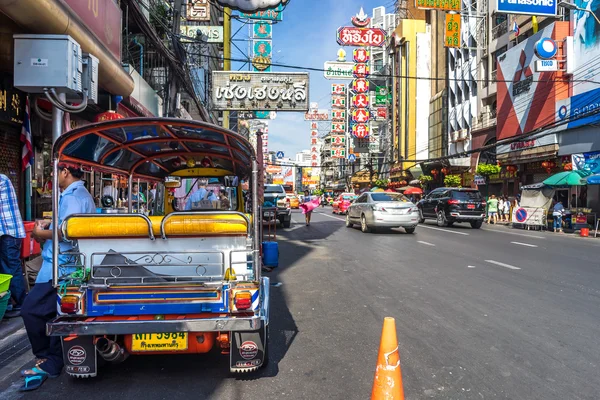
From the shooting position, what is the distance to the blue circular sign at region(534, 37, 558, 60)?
2236cm

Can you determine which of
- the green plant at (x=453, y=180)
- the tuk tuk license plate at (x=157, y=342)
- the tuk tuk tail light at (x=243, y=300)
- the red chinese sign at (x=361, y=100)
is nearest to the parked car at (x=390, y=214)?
the tuk tuk tail light at (x=243, y=300)

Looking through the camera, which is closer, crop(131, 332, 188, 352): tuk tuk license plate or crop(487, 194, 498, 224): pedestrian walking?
crop(131, 332, 188, 352): tuk tuk license plate

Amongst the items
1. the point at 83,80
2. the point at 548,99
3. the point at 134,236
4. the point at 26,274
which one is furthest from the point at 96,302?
the point at 548,99

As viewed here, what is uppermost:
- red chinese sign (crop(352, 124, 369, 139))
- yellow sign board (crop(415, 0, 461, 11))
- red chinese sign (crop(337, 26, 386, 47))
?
red chinese sign (crop(337, 26, 386, 47))

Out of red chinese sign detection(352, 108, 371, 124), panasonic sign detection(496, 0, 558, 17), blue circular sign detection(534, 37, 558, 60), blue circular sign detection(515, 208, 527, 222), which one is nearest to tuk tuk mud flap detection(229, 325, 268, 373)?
panasonic sign detection(496, 0, 558, 17)

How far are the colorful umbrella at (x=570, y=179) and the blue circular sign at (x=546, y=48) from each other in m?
6.72

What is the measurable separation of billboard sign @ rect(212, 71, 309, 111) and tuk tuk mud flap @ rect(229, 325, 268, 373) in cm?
1525

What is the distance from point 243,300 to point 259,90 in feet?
51.6

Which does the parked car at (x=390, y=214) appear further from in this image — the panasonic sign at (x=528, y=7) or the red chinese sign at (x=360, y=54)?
the red chinese sign at (x=360, y=54)

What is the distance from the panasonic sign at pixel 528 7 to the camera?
1783 centimetres

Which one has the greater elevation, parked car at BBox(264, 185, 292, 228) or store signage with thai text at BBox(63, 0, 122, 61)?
store signage with thai text at BBox(63, 0, 122, 61)

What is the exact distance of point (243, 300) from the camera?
3.60 metres

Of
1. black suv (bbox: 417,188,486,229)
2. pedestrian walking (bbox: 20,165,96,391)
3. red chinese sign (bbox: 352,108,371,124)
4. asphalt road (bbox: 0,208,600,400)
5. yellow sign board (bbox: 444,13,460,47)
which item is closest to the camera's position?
asphalt road (bbox: 0,208,600,400)

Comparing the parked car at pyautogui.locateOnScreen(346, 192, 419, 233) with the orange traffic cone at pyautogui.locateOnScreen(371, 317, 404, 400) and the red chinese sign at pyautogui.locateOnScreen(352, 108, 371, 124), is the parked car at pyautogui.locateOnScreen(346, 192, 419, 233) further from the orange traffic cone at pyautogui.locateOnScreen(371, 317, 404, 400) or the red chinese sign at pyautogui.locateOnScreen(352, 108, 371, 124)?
the red chinese sign at pyautogui.locateOnScreen(352, 108, 371, 124)
